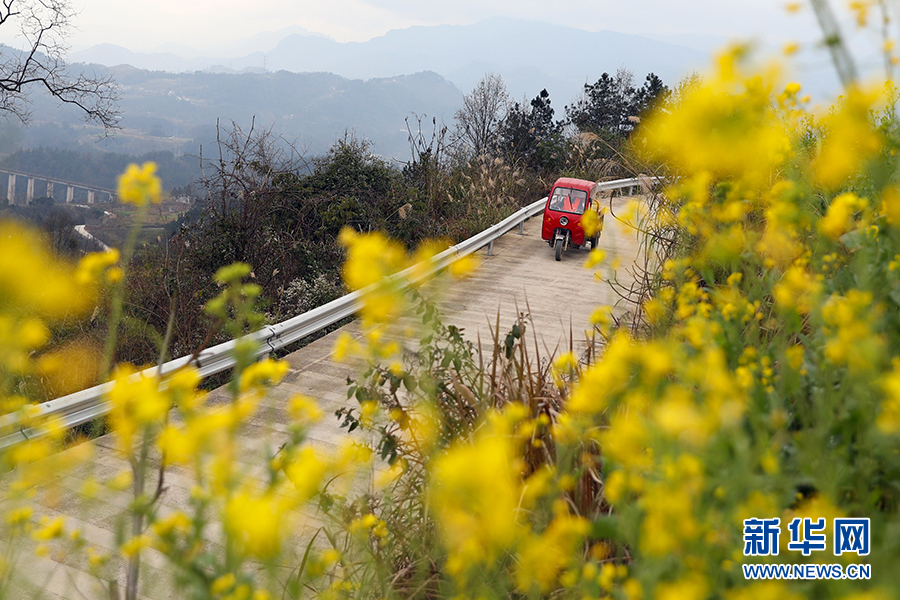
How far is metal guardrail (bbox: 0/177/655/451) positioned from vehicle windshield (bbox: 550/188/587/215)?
1709 mm

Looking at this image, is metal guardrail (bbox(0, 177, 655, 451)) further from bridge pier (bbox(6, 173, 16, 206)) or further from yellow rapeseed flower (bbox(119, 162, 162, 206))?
bridge pier (bbox(6, 173, 16, 206))

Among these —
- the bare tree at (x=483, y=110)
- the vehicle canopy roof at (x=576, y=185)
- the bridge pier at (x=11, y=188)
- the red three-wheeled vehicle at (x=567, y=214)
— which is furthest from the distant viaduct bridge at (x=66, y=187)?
the red three-wheeled vehicle at (x=567, y=214)

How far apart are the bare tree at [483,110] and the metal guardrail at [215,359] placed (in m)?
17.4

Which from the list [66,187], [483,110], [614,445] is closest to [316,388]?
[614,445]

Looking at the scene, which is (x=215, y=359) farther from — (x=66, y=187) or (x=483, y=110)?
(x=66, y=187)

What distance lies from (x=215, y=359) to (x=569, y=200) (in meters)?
7.27

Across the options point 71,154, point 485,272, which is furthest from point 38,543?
point 71,154

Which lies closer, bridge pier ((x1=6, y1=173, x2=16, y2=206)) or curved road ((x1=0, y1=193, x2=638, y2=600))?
curved road ((x1=0, y1=193, x2=638, y2=600))

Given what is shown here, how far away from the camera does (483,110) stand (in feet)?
106

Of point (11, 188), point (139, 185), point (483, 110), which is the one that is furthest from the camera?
point (11, 188)

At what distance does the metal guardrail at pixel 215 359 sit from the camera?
91.0 inches

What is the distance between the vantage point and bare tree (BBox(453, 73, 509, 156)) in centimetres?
2566

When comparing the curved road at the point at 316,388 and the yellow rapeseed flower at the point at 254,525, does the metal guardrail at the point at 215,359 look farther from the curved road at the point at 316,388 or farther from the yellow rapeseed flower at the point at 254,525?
the yellow rapeseed flower at the point at 254,525

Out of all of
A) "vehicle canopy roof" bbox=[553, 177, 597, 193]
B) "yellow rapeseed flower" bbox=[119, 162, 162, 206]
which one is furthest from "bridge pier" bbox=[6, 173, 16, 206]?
"yellow rapeseed flower" bbox=[119, 162, 162, 206]
